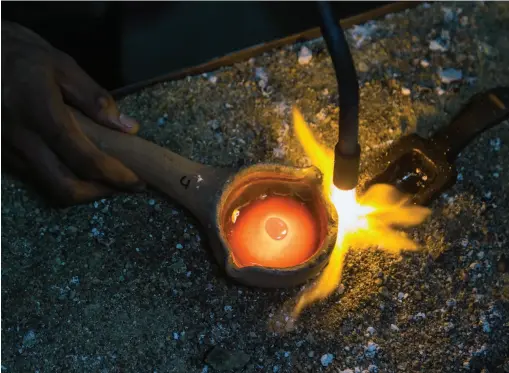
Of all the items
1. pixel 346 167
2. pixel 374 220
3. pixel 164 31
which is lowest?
pixel 374 220

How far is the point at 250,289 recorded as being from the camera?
1257mm

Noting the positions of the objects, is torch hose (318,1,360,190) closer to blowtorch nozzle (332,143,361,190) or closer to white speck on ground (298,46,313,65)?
blowtorch nozzle (332,143,361,190)

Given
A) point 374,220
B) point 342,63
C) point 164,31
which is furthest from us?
point 164,31

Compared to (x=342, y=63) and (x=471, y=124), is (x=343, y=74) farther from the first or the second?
(x=471, y=124)

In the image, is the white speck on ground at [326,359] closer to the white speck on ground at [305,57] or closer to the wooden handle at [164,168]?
the wooden handle at [164,168]

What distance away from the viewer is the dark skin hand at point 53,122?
47.0 inches

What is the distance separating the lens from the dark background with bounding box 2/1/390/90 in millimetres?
1551

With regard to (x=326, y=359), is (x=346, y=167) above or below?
above

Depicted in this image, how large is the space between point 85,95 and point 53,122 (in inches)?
3.8

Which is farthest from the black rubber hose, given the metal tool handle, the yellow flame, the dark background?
the dark background

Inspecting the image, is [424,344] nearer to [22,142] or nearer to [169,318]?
[169,318]

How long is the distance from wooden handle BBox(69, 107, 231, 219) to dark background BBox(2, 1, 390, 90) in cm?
32

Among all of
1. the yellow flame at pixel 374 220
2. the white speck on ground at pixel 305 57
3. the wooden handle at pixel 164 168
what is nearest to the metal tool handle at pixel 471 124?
the yellow flame at pixel 374 220

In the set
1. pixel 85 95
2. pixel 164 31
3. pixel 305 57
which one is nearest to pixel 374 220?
pixel 305 57
